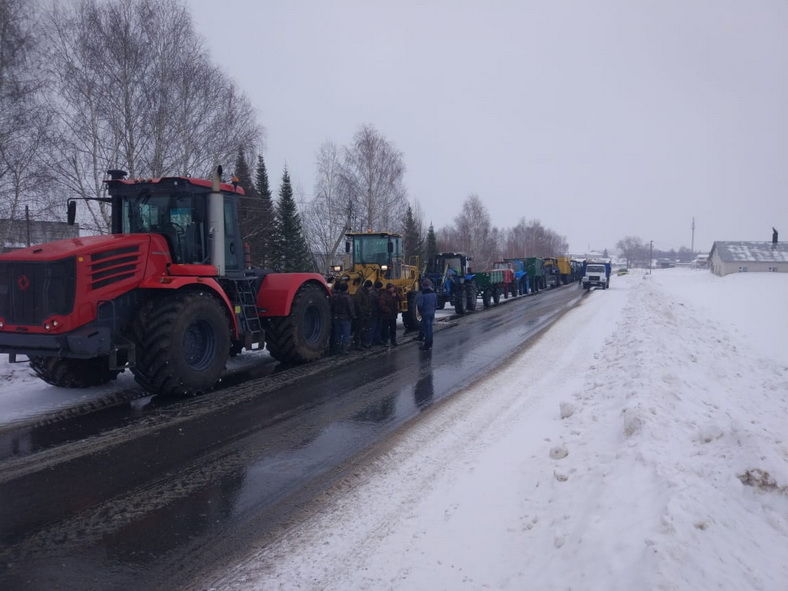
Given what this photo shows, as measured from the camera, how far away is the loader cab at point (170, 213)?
8578 mm

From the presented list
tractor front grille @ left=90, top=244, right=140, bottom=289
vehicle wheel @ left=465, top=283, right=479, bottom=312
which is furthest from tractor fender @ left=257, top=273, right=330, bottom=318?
vehicle wheel @ left=465, top=283, right=479, bottom=312

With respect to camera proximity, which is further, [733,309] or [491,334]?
[733,309]

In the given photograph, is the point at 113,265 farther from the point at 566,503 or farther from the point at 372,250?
the point at 372,250

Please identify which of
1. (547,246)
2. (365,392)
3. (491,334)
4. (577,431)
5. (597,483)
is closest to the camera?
(597,483)

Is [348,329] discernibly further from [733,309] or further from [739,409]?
[733,309]

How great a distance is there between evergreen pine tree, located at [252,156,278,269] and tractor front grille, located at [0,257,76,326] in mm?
22864

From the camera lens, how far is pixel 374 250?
16.3m

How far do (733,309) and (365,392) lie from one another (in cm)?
2265

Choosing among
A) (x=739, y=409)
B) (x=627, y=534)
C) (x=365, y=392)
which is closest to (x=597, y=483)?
(x=627, y=534)

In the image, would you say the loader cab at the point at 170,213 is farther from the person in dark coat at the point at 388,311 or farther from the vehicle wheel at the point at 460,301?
the vehicle wheel at the point at 460,301

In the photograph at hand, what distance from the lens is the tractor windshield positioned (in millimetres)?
16250

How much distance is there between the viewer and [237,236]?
31.7ft

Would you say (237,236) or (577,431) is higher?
(237,236)

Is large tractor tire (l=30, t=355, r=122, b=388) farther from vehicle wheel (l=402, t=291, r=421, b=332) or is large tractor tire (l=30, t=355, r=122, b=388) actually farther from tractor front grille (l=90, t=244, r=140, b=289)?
vehicle wheel (l=402, t=291, r=421, b=332)
